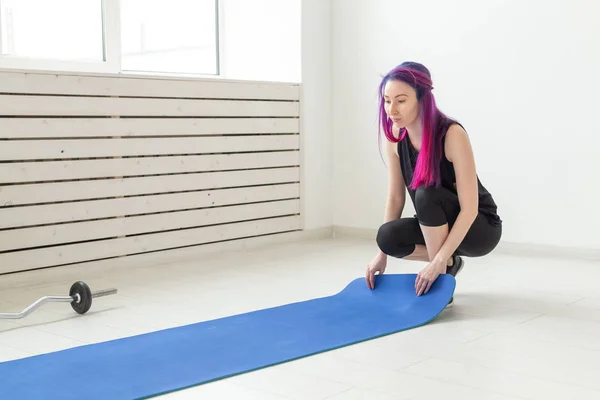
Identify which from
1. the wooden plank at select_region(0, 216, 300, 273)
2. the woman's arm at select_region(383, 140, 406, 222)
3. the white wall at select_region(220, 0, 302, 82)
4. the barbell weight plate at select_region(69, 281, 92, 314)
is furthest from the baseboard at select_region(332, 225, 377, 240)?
the barbell weight plate at select_region(69, 281, 92, 314)

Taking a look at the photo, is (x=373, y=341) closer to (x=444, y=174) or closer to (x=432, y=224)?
(x=432, y=224)

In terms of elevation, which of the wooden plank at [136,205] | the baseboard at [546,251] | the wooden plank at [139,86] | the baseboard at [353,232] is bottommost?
the baseboard at [353,232]

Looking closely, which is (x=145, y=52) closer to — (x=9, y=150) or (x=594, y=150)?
(x=9, y=150)

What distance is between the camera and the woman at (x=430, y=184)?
9.08 feet

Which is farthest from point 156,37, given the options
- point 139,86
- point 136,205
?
point 136,205

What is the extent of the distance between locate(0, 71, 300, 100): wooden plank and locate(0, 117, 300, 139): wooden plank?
121 mm

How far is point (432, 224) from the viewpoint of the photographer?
2.82 m

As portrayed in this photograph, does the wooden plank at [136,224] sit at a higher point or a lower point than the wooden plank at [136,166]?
lower

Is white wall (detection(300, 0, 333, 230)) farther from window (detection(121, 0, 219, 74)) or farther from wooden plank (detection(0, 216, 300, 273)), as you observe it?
window (detection(121, 0, 219, 74))

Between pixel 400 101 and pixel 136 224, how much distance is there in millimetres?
1649

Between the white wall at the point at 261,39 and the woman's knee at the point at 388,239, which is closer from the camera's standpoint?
the woman's knee at the point at 388,239

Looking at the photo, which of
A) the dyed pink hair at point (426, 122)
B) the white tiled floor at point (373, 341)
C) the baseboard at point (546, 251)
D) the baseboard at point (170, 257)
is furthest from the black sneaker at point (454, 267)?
the baseboard at point (170, 257)

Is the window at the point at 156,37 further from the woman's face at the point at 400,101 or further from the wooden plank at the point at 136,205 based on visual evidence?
the woman's face at the point at 400,101

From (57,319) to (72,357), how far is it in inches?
22.2
